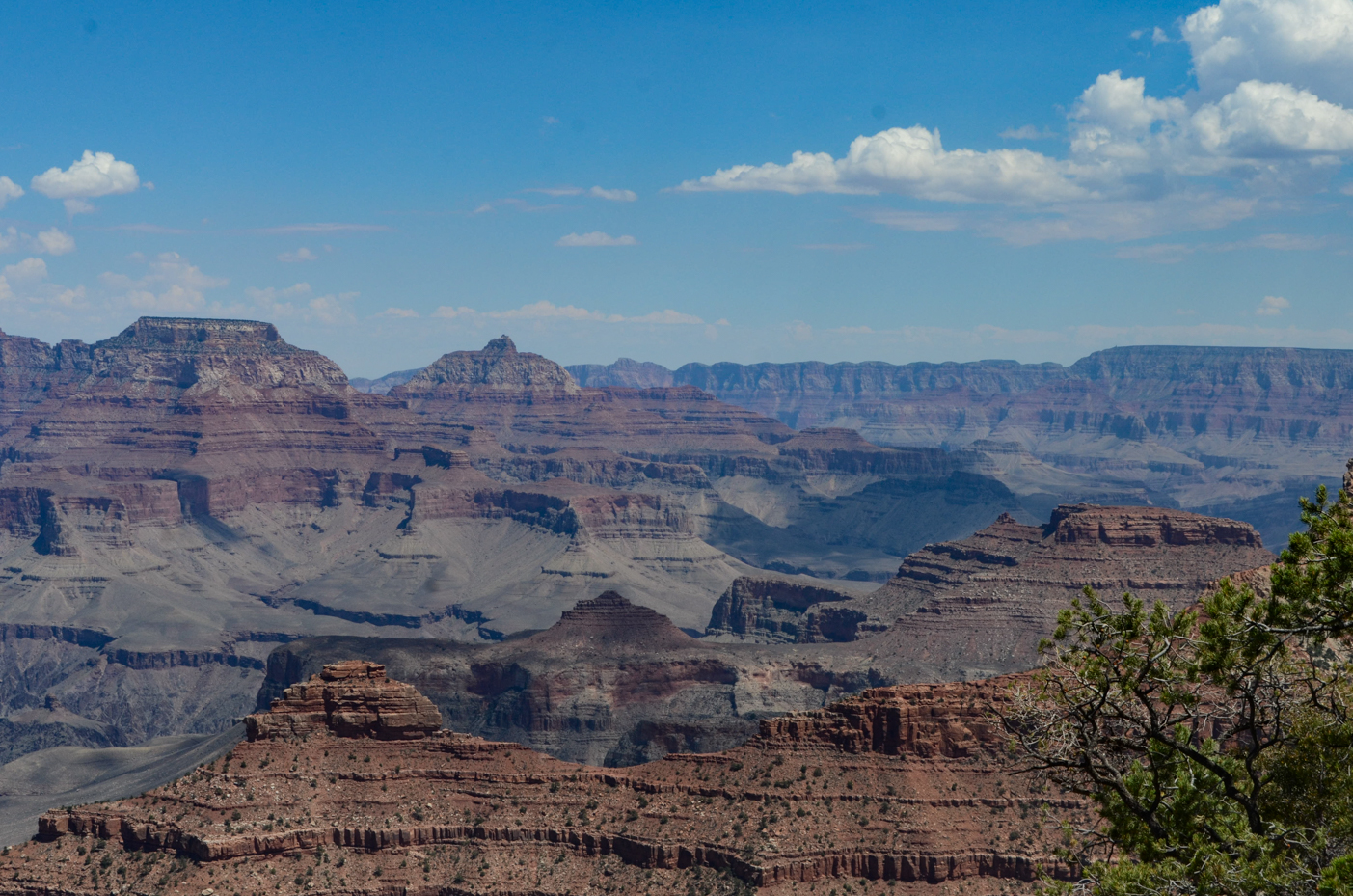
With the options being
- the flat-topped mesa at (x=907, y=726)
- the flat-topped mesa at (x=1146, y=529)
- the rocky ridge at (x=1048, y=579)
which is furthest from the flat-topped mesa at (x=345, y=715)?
the flat-topped mesa at (x=1146, y=529)

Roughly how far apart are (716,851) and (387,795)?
1712cm

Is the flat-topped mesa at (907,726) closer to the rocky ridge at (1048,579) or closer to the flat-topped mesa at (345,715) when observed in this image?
the flat-topped mesa at (345,715)

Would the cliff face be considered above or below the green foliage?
below

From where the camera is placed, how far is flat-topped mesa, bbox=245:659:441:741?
79.6 m

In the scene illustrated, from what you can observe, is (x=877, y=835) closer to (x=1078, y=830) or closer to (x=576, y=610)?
(x=1078, y=830)

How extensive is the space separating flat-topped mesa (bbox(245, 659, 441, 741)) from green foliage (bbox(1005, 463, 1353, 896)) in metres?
52.1

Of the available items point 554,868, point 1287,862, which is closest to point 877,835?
point 554,868

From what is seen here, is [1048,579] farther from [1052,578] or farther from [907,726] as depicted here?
[907,726]

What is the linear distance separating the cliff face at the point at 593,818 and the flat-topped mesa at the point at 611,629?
88.6 metres

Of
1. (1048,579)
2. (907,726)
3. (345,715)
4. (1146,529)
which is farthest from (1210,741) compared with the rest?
(1146,529)

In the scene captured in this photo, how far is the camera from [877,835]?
73375mm

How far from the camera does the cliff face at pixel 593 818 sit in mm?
72062

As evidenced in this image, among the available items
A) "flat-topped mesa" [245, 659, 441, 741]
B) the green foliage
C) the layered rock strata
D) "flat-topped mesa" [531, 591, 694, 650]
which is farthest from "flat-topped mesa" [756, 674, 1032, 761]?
"flat-topped mesa" [531, 591, 694, 650]

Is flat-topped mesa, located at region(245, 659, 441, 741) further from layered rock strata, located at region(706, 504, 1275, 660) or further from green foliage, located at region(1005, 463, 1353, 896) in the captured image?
layered rock strata, located at region(706, 504, 1275, 660)
